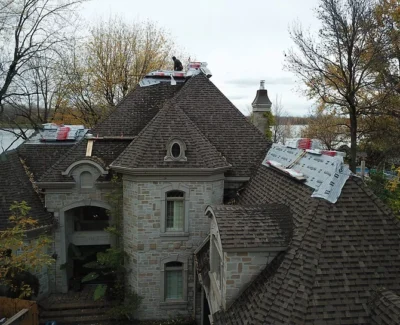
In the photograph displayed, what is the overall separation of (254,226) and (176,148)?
522 cm

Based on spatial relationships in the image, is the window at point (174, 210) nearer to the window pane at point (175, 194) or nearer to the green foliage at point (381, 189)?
the window pane at point (175, 194)

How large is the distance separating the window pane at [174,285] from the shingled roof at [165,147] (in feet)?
15.3

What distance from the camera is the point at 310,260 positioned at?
7.71 m

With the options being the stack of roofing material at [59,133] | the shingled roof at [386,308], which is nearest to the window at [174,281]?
the shingled roof at [386,308]

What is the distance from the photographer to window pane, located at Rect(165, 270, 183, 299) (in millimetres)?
14047

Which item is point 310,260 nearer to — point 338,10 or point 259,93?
point 259,93

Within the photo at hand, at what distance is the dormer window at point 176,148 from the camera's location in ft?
41.5

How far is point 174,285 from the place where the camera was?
1411 centimetres

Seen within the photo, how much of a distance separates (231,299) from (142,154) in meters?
6.42

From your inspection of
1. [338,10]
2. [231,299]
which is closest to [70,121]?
[338,10]

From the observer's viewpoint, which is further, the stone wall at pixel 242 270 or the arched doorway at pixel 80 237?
the arched doorway at pixel 80 237

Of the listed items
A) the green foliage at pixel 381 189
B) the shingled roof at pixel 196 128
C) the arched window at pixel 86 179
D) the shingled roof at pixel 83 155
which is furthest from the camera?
the green foliage at pixel 381 189

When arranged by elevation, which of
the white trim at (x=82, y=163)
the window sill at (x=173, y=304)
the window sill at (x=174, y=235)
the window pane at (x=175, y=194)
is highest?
the white trim at (x=82, y=163)

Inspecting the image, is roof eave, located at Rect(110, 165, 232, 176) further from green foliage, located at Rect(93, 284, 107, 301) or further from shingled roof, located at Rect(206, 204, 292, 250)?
green foliage, located at Rect(93, 284, 107, 301)
